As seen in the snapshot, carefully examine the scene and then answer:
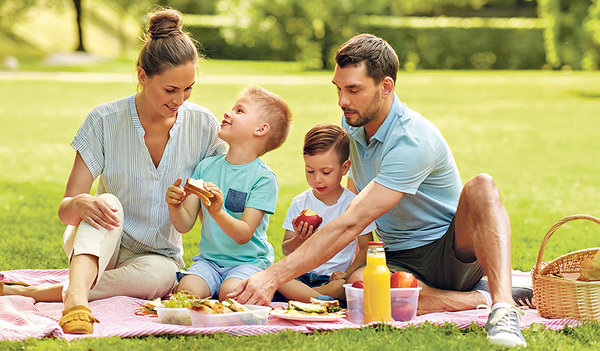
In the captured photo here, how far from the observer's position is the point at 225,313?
3.48 m

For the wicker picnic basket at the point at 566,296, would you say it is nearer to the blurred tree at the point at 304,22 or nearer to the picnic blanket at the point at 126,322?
the picnic blanket at the point at 126,322

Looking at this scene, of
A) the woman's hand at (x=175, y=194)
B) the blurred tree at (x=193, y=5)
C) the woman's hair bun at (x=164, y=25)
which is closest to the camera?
the woman's hand at (x=175, y=194)

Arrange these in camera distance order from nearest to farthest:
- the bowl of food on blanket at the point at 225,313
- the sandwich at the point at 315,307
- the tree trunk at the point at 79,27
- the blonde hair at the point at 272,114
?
the bowl of food on blanket at the point at 225,313
the sandwich at the point at 315,307
the blonde hair at the point at 272,114
the tree trunk at the point at 79,27

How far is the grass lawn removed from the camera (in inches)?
136

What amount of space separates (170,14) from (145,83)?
42 centimetres

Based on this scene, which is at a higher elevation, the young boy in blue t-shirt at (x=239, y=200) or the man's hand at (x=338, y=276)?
the young boy in blue t-shirt at (x=239, y=200)

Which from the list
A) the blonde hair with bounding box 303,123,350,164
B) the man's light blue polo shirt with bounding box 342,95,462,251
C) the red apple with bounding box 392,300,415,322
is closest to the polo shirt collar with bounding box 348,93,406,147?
the man's light blue polo shirt with bounding box 342,95,462,251

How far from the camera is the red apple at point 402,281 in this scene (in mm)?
3693

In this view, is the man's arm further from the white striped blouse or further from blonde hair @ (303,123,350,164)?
the white striped blouse

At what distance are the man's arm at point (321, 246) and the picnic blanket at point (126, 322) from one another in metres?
0.18

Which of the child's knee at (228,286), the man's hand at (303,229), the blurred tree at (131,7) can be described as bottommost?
the child's knee at (228,286)

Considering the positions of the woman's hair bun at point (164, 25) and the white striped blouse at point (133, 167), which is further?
the white striped blouse at point (133, 167)

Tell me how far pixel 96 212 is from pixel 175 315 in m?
0.64

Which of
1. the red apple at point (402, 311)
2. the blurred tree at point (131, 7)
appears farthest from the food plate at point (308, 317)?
the blurred tree at point (131, 7)
